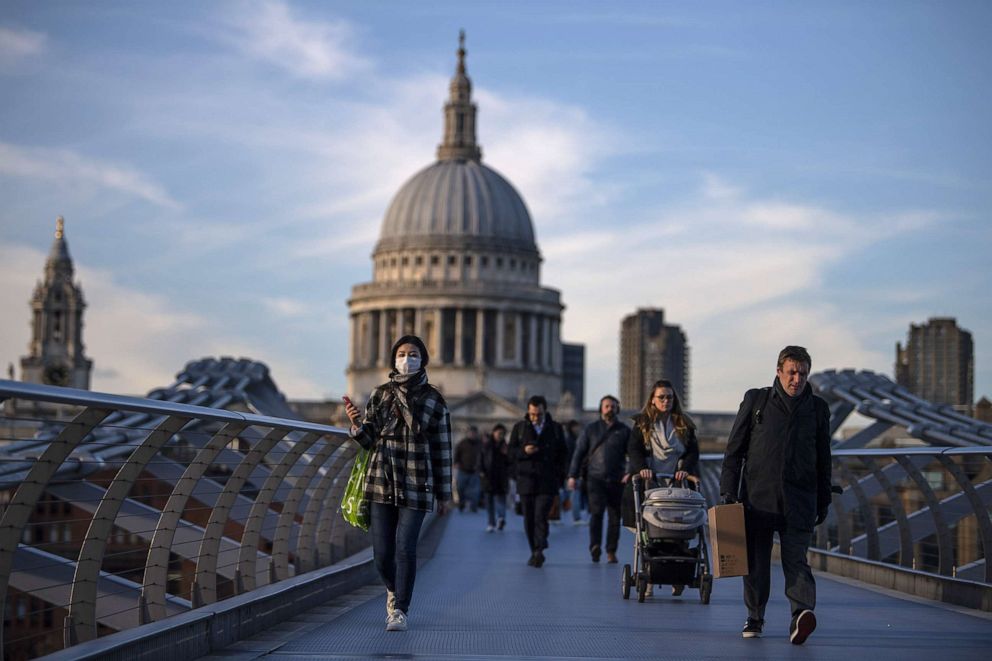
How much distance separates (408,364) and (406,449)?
56 centimetres

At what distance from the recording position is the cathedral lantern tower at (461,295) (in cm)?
14188

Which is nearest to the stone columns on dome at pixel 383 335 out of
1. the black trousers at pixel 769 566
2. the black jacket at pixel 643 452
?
the black jacket at pixel 643 452

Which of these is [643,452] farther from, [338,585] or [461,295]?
[461,295]

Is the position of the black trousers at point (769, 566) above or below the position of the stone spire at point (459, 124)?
below

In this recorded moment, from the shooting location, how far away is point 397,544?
12.1m

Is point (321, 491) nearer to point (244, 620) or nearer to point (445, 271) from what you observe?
point (244, 620)

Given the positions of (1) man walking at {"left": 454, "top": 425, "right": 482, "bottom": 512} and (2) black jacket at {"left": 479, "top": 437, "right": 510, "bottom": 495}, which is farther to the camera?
(1) man walking at {"left": 454, "top": 425, "right": 482, "bottom": 512}

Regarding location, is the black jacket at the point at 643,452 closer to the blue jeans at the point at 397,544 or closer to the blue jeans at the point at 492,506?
the blue jeans at the point at 397,544

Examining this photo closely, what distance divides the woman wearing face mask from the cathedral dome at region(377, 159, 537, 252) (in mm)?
132476

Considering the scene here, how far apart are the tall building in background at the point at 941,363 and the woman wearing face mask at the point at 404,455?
182m

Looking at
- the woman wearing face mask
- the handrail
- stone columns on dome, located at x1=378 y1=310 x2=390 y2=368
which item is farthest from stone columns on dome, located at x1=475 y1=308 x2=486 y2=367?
the woman wearing face mask

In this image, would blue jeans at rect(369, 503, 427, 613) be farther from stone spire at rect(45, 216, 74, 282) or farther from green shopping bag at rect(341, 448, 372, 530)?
stone spire at rect(45, 216, 74, 282)

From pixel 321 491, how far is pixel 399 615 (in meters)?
4.88

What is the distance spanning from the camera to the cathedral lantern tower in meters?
142
